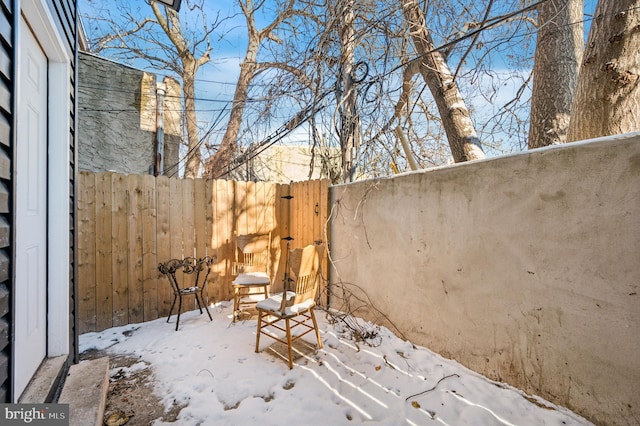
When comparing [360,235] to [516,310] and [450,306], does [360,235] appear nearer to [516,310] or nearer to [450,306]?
[450,306]

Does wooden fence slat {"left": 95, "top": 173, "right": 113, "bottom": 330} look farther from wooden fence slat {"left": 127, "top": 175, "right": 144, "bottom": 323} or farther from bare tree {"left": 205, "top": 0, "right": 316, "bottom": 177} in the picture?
bare tree {"left": 205, "top": 0, "right": 316, "bottom": 177}

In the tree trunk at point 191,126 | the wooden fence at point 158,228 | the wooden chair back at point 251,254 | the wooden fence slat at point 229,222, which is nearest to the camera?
the wooden fence at point 158,228

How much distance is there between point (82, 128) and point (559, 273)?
654 centimetres

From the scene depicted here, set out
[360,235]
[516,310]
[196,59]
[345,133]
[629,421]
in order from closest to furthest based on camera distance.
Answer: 1. [629,421]
2. [516,310]
3. [360,235]
4. [345,133]
5. [196,59]

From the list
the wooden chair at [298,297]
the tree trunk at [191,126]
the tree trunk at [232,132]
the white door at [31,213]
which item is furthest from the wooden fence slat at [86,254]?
the tree trunk at [191,126]

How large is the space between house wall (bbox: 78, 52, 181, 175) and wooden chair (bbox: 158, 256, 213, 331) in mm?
3108

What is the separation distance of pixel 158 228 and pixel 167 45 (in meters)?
4.86

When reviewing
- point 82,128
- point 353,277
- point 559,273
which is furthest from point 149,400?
point 82,128

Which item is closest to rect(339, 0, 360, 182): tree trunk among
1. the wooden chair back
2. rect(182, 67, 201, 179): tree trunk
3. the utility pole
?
the wooden chair back

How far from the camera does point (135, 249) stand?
10.00 feet

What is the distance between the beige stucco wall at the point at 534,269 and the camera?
135 centimetres

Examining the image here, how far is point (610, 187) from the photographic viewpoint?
1.38 metres

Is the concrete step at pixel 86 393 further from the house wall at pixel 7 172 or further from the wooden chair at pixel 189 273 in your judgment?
the wooden chair at pixel 189 273

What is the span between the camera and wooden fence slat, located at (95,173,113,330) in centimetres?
287
